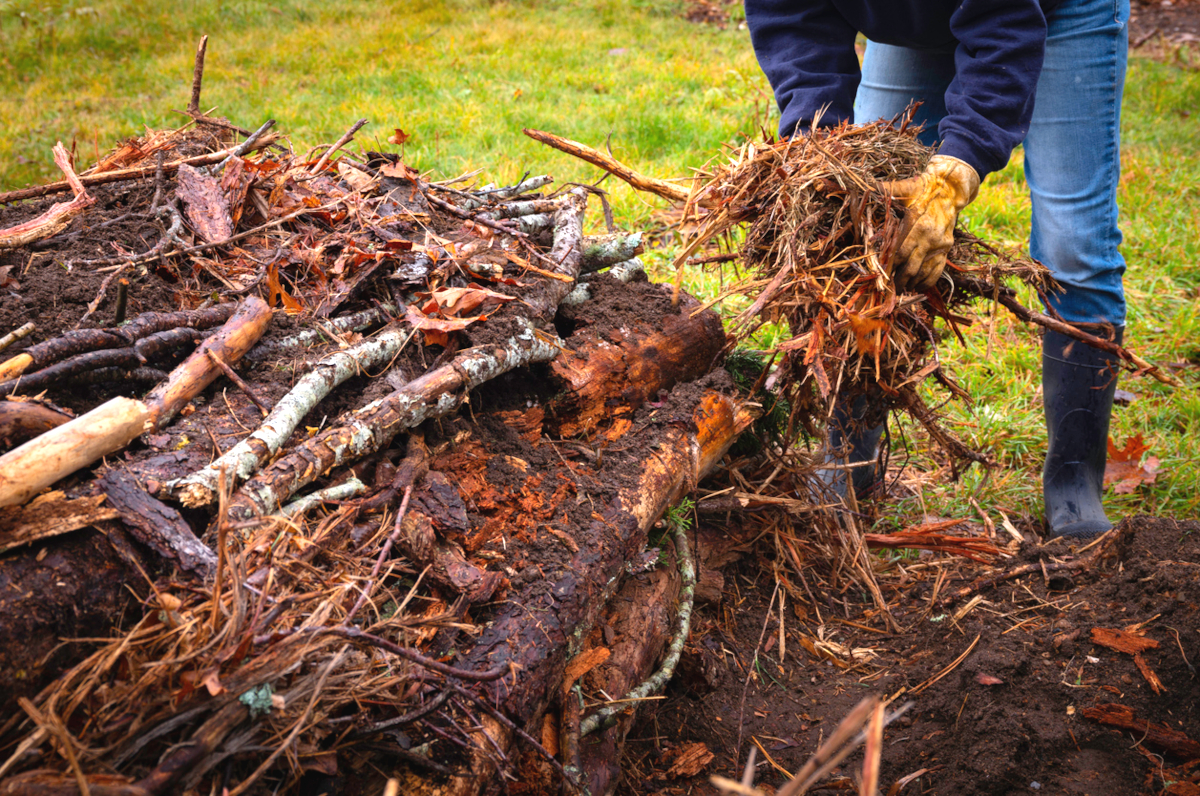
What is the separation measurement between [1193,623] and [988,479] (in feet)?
4.27

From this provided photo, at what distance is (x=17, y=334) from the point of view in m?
1.75

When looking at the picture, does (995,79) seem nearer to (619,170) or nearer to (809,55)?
(809,55)

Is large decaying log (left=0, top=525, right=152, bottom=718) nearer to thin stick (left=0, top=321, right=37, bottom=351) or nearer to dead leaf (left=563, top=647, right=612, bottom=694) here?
thin stick (left=0, top=321, right=37, bottom=351)

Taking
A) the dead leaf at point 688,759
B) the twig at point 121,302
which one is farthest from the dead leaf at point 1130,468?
the twig at point 121,302

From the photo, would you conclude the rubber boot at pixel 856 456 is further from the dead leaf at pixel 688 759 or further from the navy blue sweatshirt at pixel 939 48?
the dead leaf at pixel 688 759

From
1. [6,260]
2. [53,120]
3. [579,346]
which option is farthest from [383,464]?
[53,120]

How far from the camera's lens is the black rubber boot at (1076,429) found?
2852 millimetres

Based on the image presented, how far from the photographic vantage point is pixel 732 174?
8.27 ft

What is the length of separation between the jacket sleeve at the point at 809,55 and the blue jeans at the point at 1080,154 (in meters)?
0.37

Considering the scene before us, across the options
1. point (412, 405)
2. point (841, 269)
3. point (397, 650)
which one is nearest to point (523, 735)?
point (397, 650)

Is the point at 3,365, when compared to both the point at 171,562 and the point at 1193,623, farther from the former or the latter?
the point at 1193,623

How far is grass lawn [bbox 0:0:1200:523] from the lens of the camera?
374 centimetres

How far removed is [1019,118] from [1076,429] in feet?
4.29

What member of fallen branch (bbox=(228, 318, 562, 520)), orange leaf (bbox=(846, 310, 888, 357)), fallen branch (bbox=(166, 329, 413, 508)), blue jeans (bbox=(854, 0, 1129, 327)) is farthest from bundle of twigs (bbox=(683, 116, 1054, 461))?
fallen branch (bbox=(166, 329, 413, 508))
